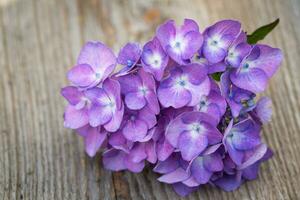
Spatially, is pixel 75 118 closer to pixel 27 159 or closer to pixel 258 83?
pixel 27 159

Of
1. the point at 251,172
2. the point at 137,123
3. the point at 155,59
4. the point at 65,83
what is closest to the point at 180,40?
the point at 155,59

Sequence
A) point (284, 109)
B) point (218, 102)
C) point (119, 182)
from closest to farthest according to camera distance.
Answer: point (218, 102) → point (119, 182) → point (284, 109)

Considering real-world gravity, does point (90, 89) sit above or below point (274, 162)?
above

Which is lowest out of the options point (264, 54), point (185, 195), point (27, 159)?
point (185, 195)

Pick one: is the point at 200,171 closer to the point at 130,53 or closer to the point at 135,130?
the point at 135,130

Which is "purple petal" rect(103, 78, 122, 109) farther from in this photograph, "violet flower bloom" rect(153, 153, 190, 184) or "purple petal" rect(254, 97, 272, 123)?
"purple petal" rect(254, 97, 272, 123)

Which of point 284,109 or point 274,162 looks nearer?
point 274,162

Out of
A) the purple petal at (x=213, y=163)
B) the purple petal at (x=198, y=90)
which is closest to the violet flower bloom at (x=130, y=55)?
the purple petal at (x=198, y=90)

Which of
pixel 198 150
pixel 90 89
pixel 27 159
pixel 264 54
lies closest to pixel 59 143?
pixel 27 159

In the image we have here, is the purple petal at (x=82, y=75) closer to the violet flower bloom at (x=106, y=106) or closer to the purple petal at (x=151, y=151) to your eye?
the violet flower bloom at (x=106, y=106)
